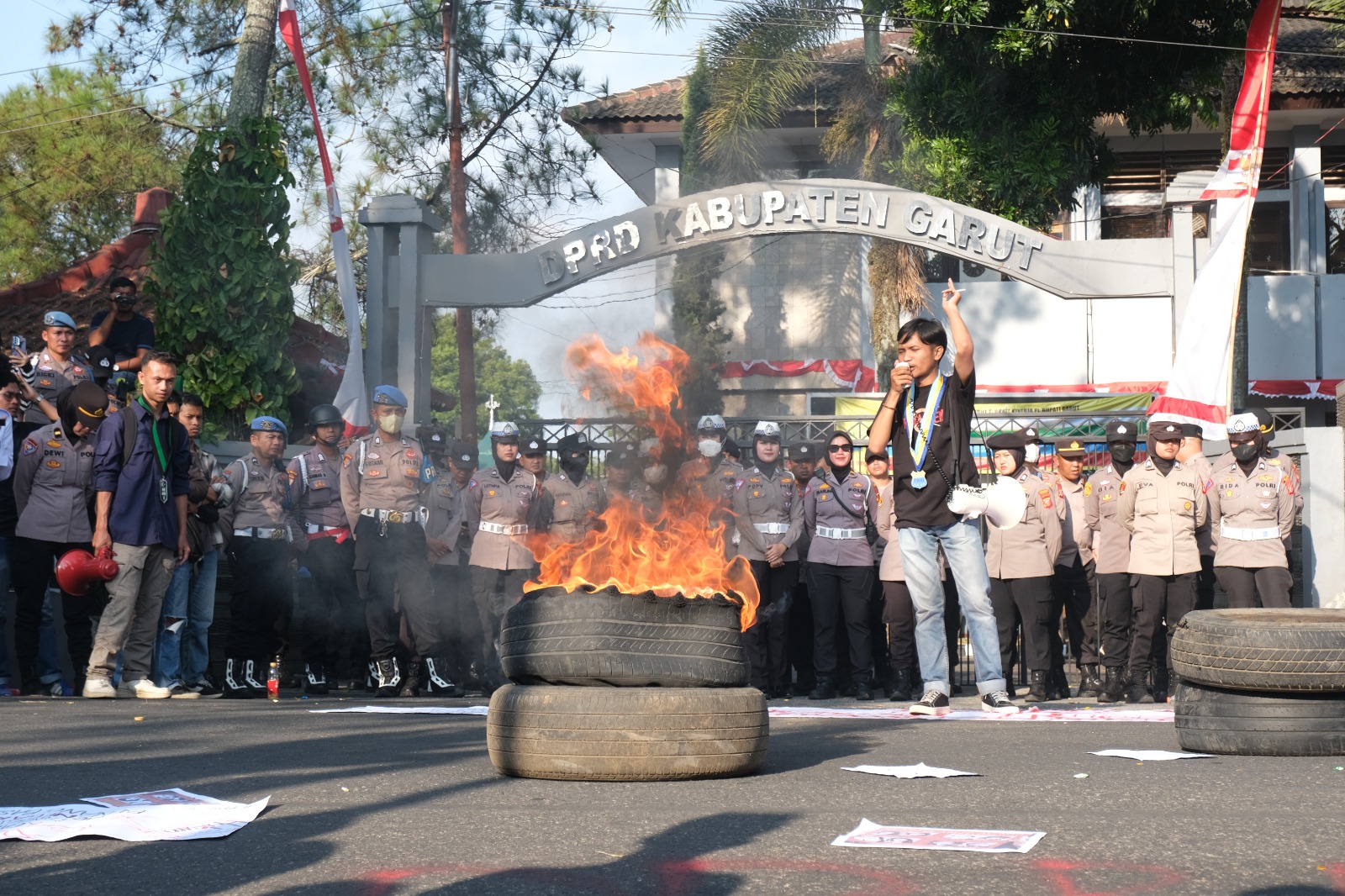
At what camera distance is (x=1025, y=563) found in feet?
36.7

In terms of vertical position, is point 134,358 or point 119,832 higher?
point 134,358

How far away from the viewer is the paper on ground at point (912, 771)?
5.77m

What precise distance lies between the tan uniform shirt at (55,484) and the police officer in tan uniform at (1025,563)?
660 centimetres

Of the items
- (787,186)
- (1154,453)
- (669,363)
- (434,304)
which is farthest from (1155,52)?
(669,363)

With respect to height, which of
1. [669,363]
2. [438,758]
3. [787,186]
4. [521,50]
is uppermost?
[521,50]

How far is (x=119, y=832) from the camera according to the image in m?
4.52

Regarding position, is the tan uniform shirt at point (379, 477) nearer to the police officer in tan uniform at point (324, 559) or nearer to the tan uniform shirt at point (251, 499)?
the police officer in tan uniform at point (324, 559)

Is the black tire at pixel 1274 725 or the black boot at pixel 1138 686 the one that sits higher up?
the black tire at pixel 1274 725

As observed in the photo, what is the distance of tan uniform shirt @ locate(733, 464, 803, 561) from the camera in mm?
11758

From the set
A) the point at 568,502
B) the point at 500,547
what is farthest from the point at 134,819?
the point at 568,502

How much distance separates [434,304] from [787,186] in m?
3.43

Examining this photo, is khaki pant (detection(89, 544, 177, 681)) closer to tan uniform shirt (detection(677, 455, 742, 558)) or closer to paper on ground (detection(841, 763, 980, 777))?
tan uniform shirt (detection(677, 455, 742, 558))

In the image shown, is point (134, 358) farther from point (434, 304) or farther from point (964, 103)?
point (964, 103)

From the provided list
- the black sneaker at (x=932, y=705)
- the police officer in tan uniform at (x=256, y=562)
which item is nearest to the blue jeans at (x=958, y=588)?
the black sneaker at (x=932, y=705)
